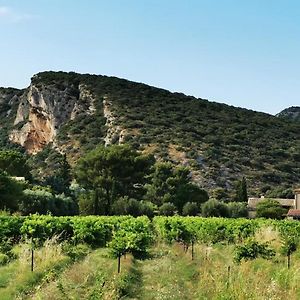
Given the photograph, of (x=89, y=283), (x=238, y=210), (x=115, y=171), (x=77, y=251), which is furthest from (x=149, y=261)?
(x=115, y=171)

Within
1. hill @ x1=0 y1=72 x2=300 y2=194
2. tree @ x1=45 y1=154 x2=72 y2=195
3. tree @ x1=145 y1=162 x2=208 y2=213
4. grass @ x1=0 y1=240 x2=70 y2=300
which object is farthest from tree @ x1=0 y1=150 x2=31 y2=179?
grass @ x1=0 y1=240 x2=70 y2=300

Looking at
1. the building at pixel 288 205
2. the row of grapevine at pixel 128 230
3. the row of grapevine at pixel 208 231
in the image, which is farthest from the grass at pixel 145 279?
the building at pixel 288 205

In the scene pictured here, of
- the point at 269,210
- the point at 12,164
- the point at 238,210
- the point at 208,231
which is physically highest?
the point at 12,164

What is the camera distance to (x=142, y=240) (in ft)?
70.8

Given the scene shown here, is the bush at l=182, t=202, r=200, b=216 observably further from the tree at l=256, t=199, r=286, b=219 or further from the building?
the tree at l=256, t=199, r=286, b=219

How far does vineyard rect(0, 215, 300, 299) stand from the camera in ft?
43.8

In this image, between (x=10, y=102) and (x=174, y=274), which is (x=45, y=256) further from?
(x=10, y=102)

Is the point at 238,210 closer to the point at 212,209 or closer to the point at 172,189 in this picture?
the point at 212,209

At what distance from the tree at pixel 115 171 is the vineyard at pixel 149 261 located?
106 ft

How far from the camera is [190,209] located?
183 ft

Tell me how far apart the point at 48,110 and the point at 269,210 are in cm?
7081

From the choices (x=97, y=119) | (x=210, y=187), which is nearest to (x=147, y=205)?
(x=210, y=187)

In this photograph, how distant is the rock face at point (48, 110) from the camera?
373ft

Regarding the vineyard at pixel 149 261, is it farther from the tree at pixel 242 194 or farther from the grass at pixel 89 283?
the tree at pixel 242 194
